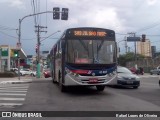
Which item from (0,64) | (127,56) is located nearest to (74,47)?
(0,64)

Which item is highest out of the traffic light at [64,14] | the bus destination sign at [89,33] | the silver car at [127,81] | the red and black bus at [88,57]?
the traffic light at [64,14]

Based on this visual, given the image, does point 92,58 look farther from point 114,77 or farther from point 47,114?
point 47,114

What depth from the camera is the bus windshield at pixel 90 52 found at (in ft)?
→ 61.8

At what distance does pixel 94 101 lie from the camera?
16375mm

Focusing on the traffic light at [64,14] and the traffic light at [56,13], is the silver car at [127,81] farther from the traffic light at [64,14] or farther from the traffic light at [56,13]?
the traffic light at [56,13]

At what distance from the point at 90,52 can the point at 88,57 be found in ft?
0.93

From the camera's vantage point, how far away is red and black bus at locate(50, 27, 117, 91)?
18672 millimetres

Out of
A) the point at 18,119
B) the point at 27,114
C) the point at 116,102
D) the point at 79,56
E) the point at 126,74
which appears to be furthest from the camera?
the point at 126,74

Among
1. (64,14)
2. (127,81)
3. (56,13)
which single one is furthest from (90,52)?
(56,13)

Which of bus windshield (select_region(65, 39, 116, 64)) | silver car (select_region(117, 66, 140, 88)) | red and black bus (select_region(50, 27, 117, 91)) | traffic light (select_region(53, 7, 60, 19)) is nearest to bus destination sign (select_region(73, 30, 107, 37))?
red and black bus (select_region(50, 27, 117, 91))

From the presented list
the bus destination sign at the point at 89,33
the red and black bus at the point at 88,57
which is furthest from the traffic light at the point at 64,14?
the bus destination sign at the point at 89,33

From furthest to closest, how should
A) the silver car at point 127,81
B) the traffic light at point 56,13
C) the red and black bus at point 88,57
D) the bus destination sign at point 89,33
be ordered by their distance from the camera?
the traffic light at point 56,13 → the silver car at point 127,81 → the bus destination sign at point 89,33 → the red and black bus at point 88,57

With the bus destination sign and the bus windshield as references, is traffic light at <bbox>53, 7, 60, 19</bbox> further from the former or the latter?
the bus windshield

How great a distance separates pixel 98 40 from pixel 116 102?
14.2 ft
